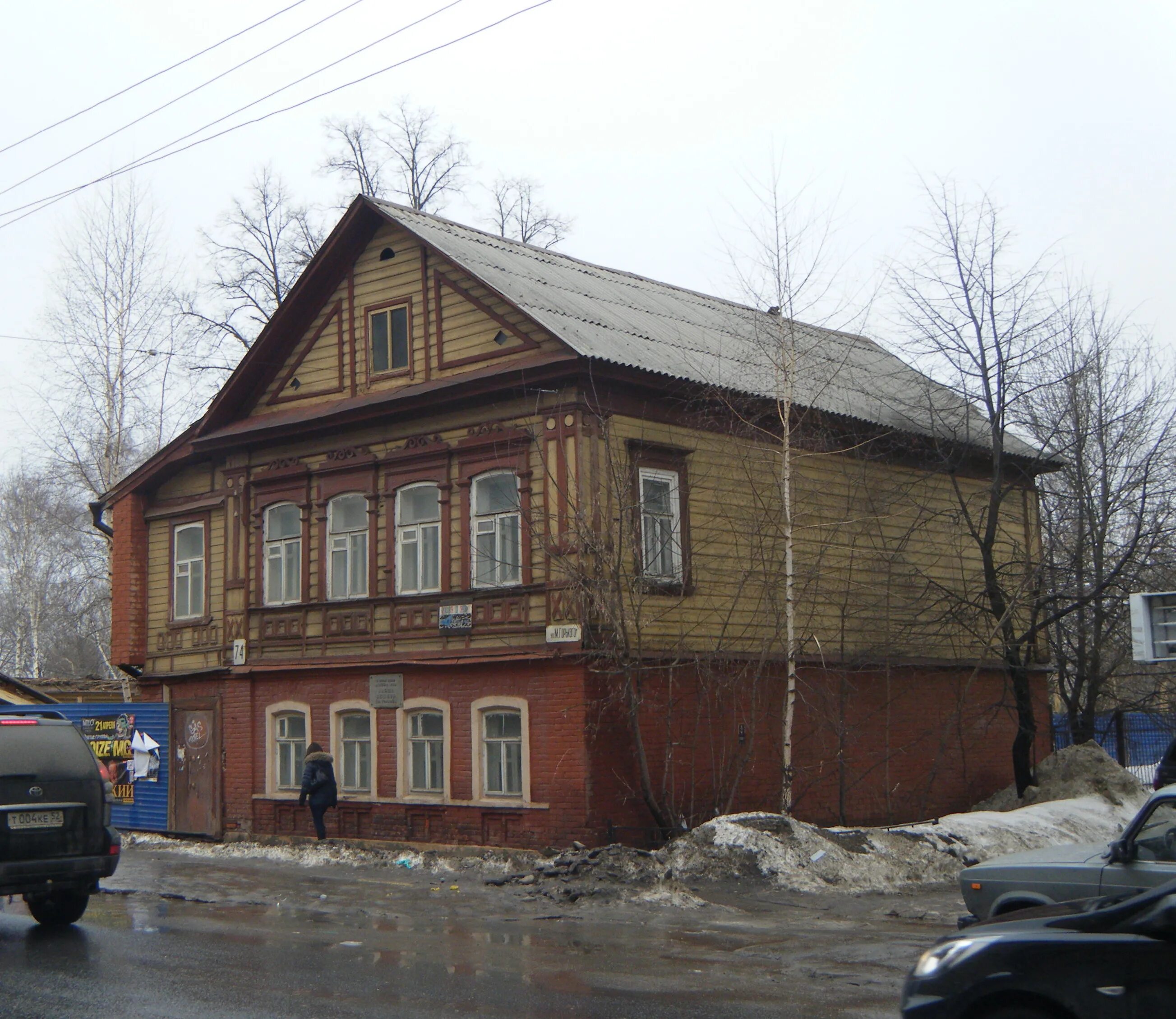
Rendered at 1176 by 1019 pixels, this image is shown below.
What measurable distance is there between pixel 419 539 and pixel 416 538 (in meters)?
0.05

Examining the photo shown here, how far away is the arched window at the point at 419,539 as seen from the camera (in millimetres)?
19125

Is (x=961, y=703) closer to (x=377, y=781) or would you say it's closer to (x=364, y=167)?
(x=377, y=781)

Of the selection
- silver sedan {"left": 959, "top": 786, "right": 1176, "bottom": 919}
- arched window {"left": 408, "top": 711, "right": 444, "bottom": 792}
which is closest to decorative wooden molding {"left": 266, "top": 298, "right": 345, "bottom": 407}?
arched window {"left": 408, "top": 711, "right": 444, "bottom": 792}

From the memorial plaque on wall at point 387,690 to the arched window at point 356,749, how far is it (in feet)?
1.46

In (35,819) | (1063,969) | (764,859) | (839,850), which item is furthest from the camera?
(839,850)

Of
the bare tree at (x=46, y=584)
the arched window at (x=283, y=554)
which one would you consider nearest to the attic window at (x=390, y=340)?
the arched window at (x=283, y=554)

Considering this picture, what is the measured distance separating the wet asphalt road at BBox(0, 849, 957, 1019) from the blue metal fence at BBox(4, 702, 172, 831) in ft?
22.2

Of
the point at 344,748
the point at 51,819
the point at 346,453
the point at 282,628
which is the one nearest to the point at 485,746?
the point at 344,748

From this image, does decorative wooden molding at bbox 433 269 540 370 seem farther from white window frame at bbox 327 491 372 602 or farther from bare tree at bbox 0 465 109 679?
bare tree at bbox 0 465 109 679

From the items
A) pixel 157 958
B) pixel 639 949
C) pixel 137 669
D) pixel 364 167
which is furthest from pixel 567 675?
pixel 364 167

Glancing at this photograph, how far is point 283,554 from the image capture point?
2138 cm

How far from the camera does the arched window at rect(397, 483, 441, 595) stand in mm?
19125

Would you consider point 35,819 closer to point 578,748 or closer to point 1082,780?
point 578,748

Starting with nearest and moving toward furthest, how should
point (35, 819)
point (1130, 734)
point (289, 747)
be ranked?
point (35, 819) → point (289, 747) → point (1130, 734)
